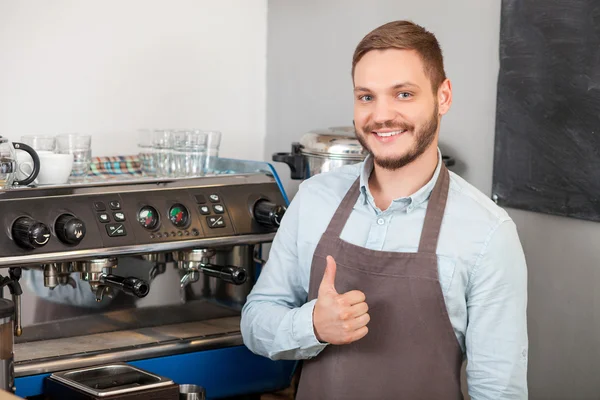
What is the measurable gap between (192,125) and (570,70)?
52.5 inches

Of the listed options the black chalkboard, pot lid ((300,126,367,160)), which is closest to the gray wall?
the black chalkboard

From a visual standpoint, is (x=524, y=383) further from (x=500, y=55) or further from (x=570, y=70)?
(x=500, y=55)

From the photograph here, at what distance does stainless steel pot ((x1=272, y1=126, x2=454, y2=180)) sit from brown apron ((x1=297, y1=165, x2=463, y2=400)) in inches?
25.5

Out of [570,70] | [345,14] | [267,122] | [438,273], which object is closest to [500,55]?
[570,70]

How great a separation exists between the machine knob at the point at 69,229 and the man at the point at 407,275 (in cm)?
44

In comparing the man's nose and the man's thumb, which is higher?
the man's nose

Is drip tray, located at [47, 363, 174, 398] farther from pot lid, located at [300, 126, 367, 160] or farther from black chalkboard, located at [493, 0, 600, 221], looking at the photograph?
black chalkboard, located at [493, 0, 600, 221]

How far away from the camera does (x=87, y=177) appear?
224cm

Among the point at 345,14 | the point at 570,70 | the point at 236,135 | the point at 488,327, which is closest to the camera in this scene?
the point at 488,327

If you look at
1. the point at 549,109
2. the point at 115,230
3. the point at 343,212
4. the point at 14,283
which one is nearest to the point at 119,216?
the point at 115,230

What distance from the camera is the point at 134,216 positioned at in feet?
6.59

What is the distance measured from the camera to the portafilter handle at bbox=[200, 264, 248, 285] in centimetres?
209

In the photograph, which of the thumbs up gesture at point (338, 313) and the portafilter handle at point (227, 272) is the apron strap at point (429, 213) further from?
the portafilter handle at point (227, 272)

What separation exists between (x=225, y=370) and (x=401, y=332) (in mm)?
553
